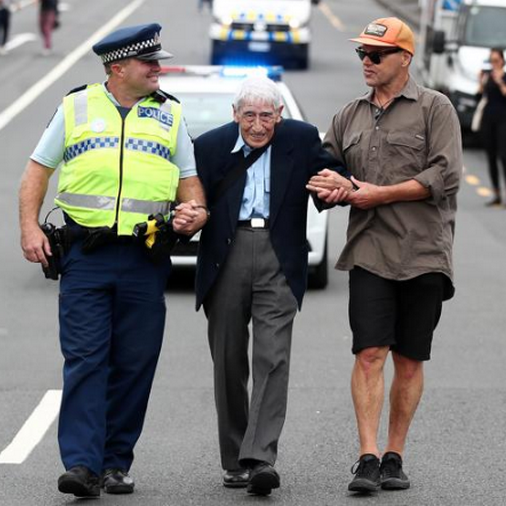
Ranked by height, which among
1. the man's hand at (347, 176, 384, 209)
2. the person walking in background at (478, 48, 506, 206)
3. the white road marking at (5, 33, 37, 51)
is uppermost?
the man's hand at (347, 176, 384, 209)

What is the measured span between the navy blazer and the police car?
17.1 ft

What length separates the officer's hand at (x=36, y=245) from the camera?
6.86 meters

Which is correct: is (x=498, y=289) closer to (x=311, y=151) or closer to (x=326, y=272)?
(x=326, y=272)

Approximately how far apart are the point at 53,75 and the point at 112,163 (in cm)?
2562

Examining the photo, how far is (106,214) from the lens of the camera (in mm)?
6887

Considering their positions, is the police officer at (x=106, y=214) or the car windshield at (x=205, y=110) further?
the car windshield at (x=205, y=110)

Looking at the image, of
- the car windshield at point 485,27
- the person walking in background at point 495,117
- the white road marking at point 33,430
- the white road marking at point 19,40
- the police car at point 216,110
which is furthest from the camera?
the white road marking at point 19,40

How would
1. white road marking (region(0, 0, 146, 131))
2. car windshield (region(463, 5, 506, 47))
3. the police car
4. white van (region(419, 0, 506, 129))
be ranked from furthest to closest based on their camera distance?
white road marking (region(0, 0, 146, 131))
car windshield (region(463, 5, 506, 47))
white van (region(419, 0, 506, 129))
the police car

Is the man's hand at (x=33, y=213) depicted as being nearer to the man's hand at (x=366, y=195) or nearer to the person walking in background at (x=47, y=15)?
the man's hand at (x=366, y=195)

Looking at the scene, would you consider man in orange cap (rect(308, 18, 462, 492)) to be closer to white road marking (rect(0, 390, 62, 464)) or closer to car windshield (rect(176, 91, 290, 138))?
white road marking (rect(0, 390, 62, 464))

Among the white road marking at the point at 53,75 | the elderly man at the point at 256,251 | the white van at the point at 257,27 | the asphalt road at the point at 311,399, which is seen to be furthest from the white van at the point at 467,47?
the elderly man at the point at 256,251

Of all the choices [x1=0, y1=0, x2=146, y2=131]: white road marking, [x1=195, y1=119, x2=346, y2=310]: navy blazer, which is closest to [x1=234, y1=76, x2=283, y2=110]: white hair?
[x1=195, y1=119, x2=346, y2=310]: navy blazer

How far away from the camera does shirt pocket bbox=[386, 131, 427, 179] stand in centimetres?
704

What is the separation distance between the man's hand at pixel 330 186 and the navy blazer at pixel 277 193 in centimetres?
9
